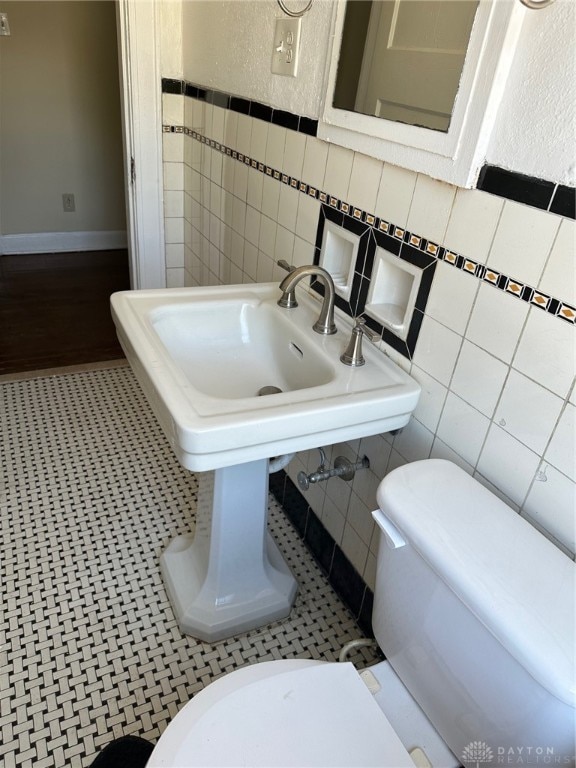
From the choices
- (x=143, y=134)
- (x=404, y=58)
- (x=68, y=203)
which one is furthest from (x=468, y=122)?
(x=68, y=203)

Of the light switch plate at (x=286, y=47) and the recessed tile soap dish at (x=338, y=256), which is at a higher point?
the light switch plate at (x=286, y=47)

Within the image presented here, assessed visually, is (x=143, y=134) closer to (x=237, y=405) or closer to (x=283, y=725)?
(x=237, y=405)

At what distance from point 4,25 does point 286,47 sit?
2.73 meters

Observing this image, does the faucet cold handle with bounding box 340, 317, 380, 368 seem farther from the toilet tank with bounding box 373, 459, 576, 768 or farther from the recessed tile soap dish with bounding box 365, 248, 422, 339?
the toilet tank with bounding box 373, 459, 576, 768

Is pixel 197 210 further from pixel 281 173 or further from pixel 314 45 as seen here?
pixel 314 45

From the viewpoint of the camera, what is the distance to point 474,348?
967mm

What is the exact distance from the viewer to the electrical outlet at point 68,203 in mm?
3760

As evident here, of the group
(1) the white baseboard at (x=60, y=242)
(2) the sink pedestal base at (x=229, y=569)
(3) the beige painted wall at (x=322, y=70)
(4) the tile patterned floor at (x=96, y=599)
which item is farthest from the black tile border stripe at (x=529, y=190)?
(1) the white baseboard at (x=60, y=242)

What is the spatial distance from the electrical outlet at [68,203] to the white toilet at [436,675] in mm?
3597

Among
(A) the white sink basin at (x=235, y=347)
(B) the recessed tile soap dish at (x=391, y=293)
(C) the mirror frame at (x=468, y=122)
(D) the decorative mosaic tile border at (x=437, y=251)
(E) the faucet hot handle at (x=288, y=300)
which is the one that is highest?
(C) the mirror frame at (x=468, y=122)

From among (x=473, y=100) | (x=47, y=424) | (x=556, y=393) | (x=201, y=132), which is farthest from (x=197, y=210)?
(x=556, y=393)

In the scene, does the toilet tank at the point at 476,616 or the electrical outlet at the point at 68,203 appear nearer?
the toilet tank at the point at 476,616

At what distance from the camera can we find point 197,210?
7.25 feet

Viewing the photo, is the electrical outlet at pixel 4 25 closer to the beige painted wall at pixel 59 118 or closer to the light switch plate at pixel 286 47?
the beige painted wall at pixel 59 118
